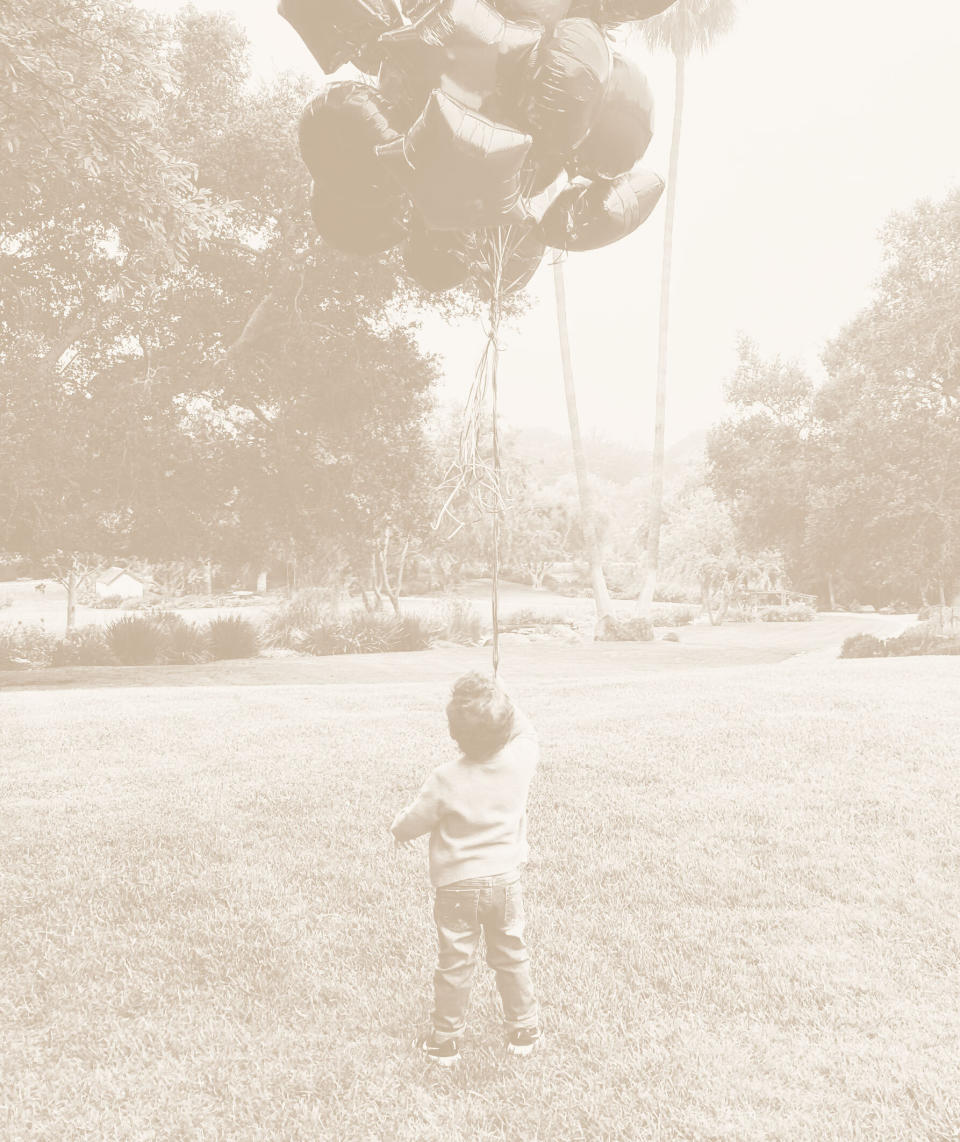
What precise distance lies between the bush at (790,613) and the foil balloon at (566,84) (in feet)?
117

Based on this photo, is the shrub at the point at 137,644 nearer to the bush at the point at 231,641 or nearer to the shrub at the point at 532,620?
the bush at the point at 231,641

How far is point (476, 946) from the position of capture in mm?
3100

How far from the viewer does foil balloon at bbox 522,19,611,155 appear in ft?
11.3

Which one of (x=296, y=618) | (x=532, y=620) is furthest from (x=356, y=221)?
(x=532, y=620)

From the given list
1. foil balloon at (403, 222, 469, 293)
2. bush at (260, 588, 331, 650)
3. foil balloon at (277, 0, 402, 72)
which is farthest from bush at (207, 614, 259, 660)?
foil balloon at (277, 0, 402, 72)

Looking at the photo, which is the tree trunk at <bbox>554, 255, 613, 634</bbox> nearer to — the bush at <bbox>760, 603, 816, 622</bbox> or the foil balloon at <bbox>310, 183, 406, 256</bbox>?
the bush at <bbox>760, 603, 816, 622</bbox>

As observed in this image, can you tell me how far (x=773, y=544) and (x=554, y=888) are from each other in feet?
68.4

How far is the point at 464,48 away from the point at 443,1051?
345cm

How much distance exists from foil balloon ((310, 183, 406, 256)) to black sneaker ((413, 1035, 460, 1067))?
11.0 ft

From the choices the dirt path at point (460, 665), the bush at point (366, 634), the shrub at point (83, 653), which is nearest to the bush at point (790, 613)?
the dirt path at point (460, 665)

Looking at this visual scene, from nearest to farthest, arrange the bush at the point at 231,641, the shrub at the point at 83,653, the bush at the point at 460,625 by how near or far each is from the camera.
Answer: the shrub at the point at 83,653 < the bush at the point at 231,641 < the bush at the point at 460,625

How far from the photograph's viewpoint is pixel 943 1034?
321 cm

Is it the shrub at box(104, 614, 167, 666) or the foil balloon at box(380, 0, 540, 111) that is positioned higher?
the foil balloon at box(380, 0, 540, 111)

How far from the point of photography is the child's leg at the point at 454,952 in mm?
3037
